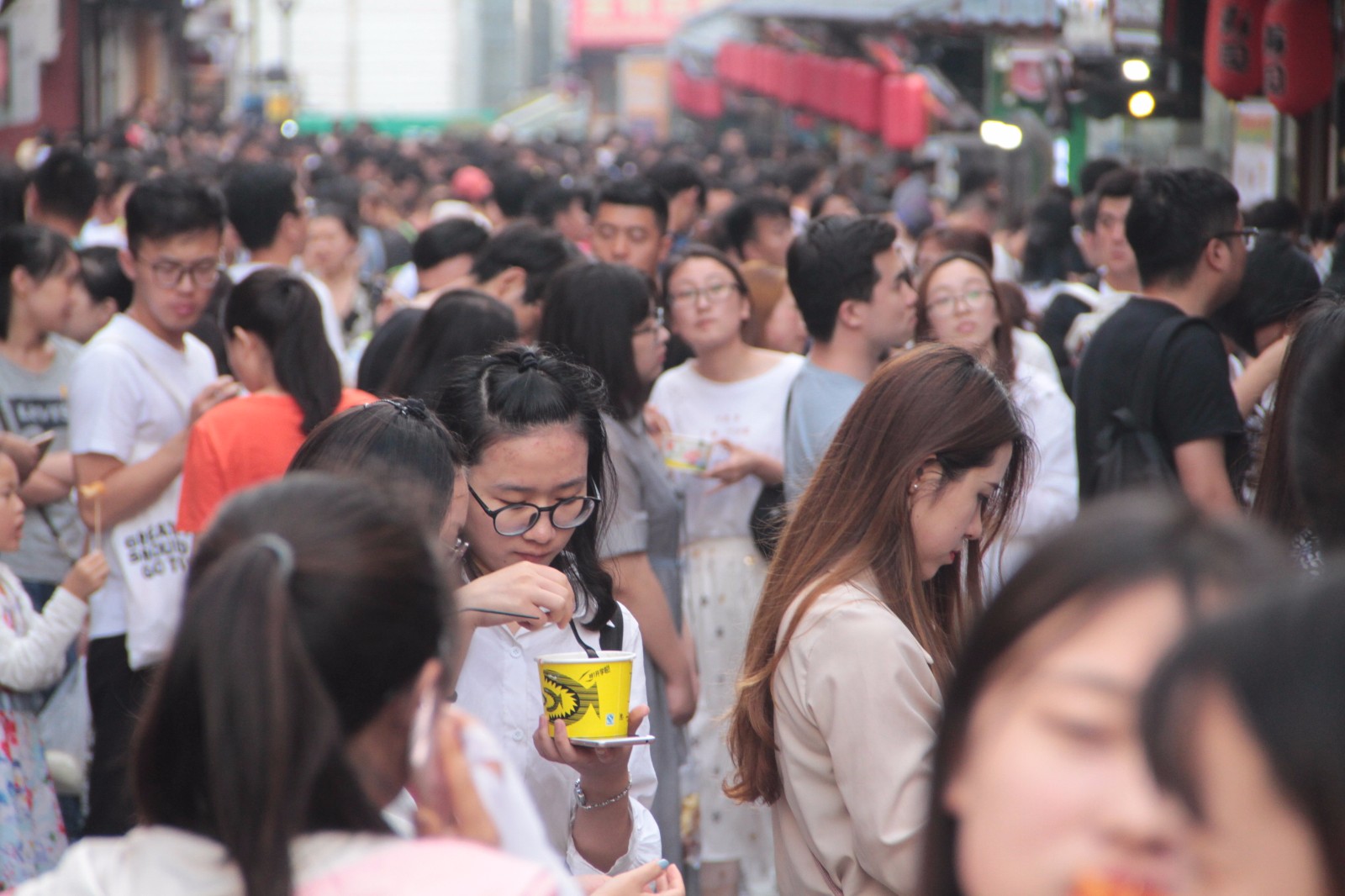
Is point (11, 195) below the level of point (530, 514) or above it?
above

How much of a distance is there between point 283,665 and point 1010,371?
143 inches

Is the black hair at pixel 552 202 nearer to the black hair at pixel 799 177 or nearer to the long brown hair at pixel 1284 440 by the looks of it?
the black hair at pixel 799 177

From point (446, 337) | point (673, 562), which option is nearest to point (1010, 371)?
point (673, 562)

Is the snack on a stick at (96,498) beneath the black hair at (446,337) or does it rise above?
beneath

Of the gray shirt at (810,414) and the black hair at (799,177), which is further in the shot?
the black hair at (799,177)

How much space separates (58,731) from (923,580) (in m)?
2.94

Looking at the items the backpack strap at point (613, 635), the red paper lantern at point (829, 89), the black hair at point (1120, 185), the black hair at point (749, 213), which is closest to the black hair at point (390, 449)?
the backpack strap at point (613, 635)

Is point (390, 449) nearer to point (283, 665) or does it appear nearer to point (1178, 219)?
point (283, 665)

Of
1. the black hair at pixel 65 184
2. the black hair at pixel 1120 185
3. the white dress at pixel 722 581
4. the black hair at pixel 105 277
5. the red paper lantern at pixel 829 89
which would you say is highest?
the red paper lantern at pixel 829 89

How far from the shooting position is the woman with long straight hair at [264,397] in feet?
11.4

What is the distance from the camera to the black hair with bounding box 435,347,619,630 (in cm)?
269

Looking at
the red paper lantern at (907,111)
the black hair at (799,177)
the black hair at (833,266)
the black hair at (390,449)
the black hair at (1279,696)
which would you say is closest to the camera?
the black hair at (1279,696)

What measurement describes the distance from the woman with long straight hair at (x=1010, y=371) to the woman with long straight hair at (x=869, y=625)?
1.74 m

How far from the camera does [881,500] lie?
2307mm
